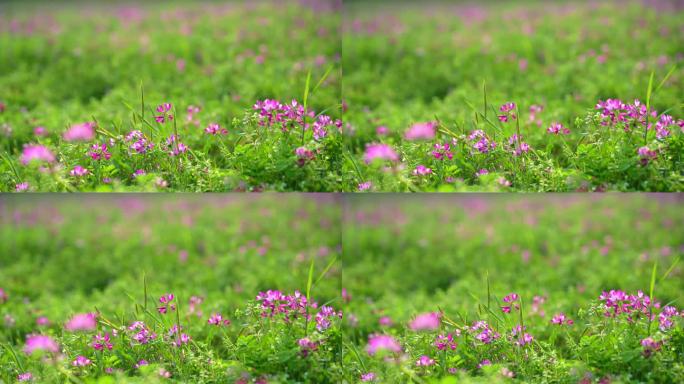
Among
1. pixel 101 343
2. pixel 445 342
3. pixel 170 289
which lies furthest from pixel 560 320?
pixel 101 343

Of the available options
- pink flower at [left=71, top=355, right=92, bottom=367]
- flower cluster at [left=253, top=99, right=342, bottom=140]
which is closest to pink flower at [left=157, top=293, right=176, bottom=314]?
pink flower at [left=71, top=355, right=92, bottom=367]

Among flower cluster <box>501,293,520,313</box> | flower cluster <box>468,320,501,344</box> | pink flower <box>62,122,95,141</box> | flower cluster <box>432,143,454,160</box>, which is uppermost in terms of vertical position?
pink flower <box>62,122,95,141</box>

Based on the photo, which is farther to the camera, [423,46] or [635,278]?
[423,46]

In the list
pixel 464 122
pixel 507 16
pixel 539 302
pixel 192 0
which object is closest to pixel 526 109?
pixel 464 122

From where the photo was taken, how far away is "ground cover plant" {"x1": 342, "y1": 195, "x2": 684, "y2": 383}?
3.22m

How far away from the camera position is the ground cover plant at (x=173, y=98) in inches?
133

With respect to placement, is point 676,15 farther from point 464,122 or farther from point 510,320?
point 510,320

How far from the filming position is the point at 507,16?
5301 millimetres

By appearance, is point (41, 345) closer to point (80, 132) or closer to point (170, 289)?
point (170, 289)

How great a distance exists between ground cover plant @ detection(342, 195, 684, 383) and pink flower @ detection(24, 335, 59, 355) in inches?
58.6

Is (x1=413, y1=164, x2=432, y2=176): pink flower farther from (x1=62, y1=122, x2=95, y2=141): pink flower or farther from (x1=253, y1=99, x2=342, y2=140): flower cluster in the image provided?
(x1=62, y1=122, x2=95, y2=141): pink flower

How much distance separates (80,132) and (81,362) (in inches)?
47.1

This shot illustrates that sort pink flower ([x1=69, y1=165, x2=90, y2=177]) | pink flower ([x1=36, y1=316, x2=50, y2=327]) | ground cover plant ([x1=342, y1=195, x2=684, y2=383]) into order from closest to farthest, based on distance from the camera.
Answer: ground cover plant ([x1=342, y1=195, x2=684, y2=383]) < pink flower ([x1=69, y1=165, x2=90, y2=177]) < pink flower ([x1=36, y1=316, x2=50, y2=327])

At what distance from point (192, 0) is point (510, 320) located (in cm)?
365
